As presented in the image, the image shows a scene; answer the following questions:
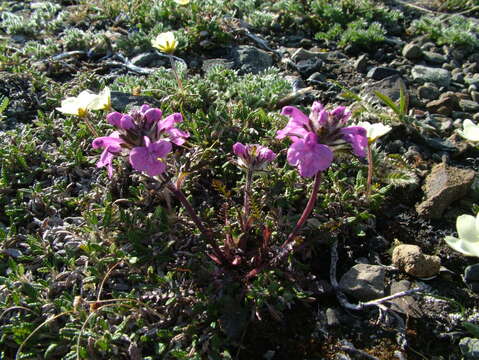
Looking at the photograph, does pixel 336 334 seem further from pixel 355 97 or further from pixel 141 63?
pixel 141 63

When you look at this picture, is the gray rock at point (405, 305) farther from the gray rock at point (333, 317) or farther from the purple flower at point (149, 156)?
the purple flower at point (149, 156)

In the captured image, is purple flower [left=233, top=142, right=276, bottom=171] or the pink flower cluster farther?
purple flower [left=233, top=142, right=276, bottom=171]

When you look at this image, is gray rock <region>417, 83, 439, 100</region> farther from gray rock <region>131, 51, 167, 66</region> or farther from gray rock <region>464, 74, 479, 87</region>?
gray rock <region>131, 51, 167, 66</region>

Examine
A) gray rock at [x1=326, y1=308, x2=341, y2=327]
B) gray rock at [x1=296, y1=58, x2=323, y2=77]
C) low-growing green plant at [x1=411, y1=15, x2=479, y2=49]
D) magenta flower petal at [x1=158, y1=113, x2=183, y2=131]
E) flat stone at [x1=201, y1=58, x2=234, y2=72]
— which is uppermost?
magenta flower petal at [x1=158, y1=113, x2=183, y2=131]

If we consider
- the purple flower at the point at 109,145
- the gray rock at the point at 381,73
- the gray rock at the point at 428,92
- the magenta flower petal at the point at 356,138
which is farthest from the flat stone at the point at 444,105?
the purple flower at the point at 109,145

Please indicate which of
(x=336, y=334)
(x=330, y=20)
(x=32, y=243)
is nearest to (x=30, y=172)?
(x=32, y=243)

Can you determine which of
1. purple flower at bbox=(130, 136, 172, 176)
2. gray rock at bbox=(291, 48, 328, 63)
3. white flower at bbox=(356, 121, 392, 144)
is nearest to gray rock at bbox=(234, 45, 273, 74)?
gray rock at bbox=(291, 48, 328, 63)
